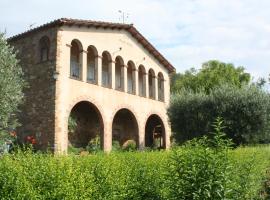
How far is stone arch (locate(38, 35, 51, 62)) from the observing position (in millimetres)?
18750

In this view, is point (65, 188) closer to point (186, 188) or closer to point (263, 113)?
point (186, 188)

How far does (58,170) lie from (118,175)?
56.3 inches

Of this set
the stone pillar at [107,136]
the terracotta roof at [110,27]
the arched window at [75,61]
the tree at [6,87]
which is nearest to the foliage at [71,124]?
the stone pillar at [107,136]

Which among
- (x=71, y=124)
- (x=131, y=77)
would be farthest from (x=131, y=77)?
(x=71, y=124)

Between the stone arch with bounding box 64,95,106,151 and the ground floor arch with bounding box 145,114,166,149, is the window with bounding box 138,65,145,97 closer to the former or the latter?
the ground floor arch with bounding box 145,114,166,149

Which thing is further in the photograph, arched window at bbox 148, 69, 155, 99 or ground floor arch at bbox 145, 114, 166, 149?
ground floor arch at bbox 145, 114, 166, 149

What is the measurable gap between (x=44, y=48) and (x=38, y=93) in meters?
2.34

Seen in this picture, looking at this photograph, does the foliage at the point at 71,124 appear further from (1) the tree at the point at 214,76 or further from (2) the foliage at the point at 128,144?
(1) the tree at the point at 214,76

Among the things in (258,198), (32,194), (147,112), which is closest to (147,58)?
(147,112)

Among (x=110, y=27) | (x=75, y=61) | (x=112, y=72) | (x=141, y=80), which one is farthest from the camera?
(x=141, y=80)

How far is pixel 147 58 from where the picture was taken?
25.0m

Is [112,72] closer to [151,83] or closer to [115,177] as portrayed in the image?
[151,83]

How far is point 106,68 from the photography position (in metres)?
23.1

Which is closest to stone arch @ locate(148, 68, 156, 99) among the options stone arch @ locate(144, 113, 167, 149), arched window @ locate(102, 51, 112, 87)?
stone arch @ locate(144, 113, 167, 149)
